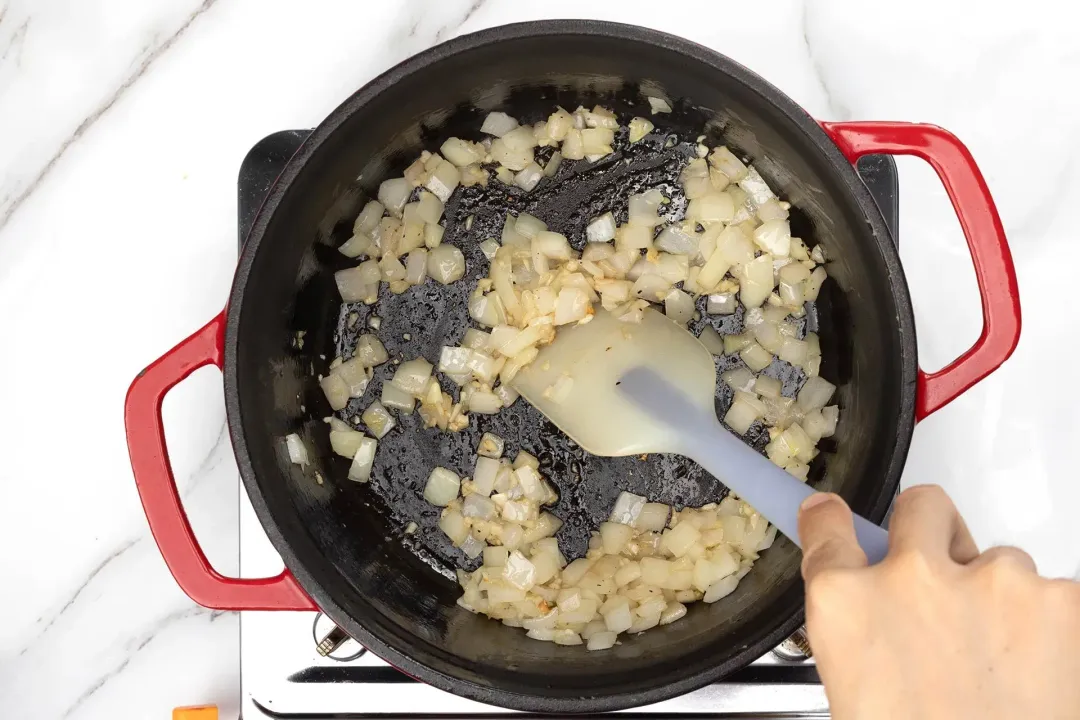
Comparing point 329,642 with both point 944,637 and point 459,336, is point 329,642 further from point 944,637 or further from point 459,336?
point 944,637

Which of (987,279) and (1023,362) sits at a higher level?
(1023,362)

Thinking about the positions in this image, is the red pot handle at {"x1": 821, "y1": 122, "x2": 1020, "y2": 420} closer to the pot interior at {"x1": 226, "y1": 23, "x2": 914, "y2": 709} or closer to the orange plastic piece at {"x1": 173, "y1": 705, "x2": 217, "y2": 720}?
the pot interior at {"x1": 226, "y1": 23, "x2": 914, "y2": 709}

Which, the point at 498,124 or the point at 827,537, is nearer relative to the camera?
the point at 827,537

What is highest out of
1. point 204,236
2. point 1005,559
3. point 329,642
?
point 204,236

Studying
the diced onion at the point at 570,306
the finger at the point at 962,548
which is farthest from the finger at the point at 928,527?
the diced onion at the point at 570,306

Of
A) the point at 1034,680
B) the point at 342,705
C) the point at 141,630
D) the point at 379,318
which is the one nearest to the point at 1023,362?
the point at 1034,680

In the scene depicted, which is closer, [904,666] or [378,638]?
[904,666]

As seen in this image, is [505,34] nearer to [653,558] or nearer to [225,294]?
[225,294]

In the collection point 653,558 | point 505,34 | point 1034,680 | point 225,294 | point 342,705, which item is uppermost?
point 505,34

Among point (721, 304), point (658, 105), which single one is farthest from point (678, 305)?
point (658, 105)
